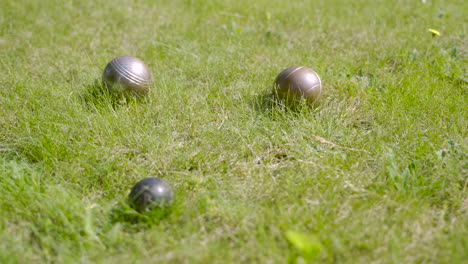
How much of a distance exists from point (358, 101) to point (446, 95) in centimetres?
98

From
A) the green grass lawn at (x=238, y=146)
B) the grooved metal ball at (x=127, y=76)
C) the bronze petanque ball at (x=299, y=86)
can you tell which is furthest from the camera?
the grooved metal ball at (x=127, y=76)

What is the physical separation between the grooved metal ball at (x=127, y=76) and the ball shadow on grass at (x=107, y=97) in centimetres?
6

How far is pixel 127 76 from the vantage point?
15.4 ft

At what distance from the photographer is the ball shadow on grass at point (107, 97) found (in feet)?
15.5

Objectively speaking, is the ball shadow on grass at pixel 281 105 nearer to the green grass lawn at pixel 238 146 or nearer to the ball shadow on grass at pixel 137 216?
the green grass lawn at pixel 238 146

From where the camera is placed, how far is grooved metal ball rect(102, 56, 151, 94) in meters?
4.69

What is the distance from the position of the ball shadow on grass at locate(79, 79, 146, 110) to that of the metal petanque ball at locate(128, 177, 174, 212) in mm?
1683

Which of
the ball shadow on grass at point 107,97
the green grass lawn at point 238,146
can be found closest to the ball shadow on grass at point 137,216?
the green grass lawn at point 238,146

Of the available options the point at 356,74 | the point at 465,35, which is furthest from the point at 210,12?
the point at 465,35

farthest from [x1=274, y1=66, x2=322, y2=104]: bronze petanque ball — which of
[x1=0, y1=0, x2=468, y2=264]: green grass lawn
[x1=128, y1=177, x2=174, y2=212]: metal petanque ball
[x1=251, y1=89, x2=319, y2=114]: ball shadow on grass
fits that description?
[x1=128, y1=177, x2=174, y2=212]: metal petanque ball

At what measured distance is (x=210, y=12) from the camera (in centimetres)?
762

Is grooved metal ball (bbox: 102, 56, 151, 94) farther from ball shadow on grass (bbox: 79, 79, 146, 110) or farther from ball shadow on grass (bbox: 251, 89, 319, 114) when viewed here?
ball shadow on grass (bbox: 251, 89, 319, 114)

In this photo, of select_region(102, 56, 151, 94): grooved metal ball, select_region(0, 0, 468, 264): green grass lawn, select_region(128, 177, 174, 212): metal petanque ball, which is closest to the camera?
select_region(0, 0, 468, 264): green grass lawn

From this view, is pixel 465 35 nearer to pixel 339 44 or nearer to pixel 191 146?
pixel 339 44
